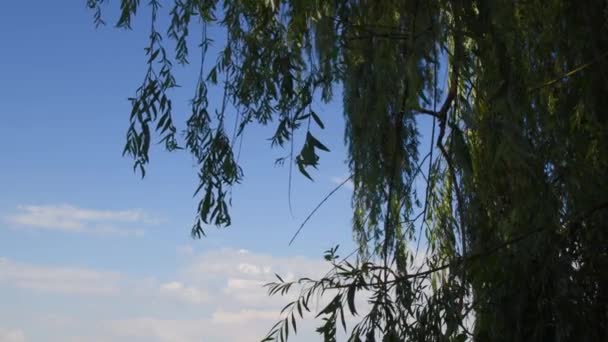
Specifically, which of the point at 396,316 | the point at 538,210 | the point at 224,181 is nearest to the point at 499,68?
the point at 538,210

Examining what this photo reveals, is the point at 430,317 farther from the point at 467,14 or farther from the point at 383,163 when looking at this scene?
the point at 467,14

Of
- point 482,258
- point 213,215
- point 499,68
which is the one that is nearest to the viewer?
point 499,68

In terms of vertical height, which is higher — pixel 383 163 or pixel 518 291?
pixel 383 163

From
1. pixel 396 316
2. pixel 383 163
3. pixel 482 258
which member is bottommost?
pixel 396 316

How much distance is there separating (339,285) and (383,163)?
33 cm

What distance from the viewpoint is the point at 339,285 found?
1887mm

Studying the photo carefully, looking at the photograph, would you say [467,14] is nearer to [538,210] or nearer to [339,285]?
[538,210]

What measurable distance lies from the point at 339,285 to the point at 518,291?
1.36 feet

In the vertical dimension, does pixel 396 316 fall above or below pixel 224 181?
below

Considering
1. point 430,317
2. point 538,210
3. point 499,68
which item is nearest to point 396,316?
point 430,317

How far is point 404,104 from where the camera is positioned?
173 cm

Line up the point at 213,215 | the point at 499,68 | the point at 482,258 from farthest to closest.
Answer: the point at 213,215, the point at 482,258, the point at 499,68

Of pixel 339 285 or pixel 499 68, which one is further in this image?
pixel 339 285

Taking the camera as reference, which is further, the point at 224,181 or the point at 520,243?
the point at 224,181
